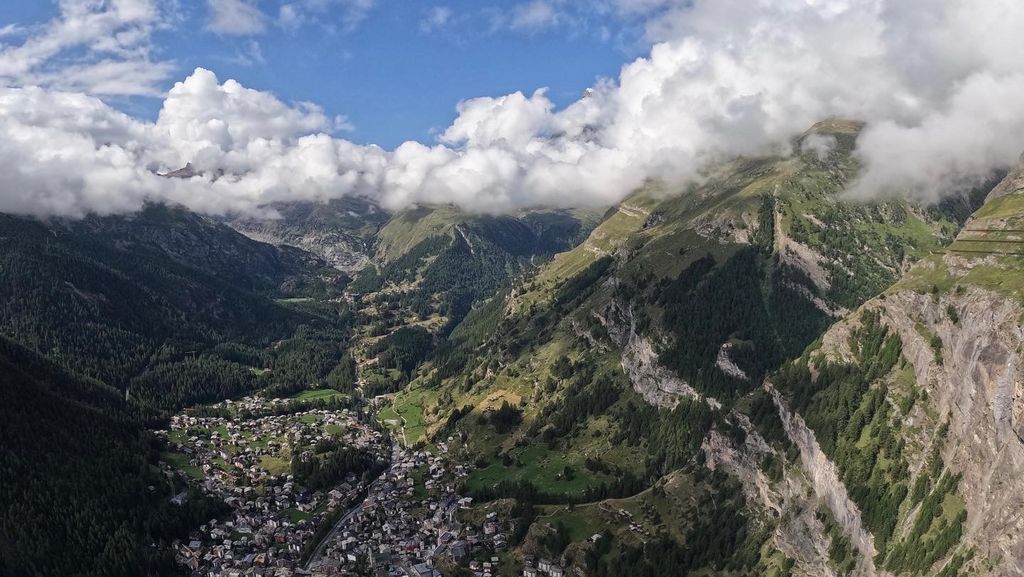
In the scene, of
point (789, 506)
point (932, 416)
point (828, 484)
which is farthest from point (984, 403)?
→ point (789, 506)

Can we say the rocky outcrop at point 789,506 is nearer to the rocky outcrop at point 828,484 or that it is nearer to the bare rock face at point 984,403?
the rocky outcrop at point 828,484

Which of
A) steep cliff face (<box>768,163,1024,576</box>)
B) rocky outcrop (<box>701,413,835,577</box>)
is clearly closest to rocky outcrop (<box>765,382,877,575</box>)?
steep cliff face (<box>768,163,1024,576</box>)

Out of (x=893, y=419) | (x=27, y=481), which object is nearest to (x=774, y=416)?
(x=893, y=419)

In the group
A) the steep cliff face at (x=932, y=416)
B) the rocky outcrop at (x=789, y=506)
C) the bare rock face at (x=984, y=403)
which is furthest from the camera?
the rocky outcrop at (x=789, y=506)

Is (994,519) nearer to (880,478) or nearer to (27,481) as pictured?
(880,478)

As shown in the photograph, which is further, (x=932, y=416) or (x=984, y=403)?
(x=932, y=416)

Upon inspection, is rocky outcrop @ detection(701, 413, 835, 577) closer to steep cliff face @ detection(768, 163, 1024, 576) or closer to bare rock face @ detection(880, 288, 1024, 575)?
steep cliff face @ detection(768, 163, 1024, 576)

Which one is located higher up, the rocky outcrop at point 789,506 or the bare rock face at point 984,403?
the bare rock face at point 984,403

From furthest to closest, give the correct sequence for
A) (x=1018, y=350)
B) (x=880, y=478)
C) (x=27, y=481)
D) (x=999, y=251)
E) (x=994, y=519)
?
(x=27, y=481) → (x=999, y=251) → (x=880, y=478) → (x=1018, y=350) → (x=994, y=519)

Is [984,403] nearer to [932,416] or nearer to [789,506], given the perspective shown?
[932,416]

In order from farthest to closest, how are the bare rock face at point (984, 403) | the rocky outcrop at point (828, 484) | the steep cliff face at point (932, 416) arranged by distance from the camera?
the rocky outcrop at point (828, 484)
the steep cliff face at point (932, 416)
the bare rock face at point (984, 403)

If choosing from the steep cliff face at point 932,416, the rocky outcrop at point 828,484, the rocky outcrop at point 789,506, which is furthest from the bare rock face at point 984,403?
the rocky outcrop at point 789,506
